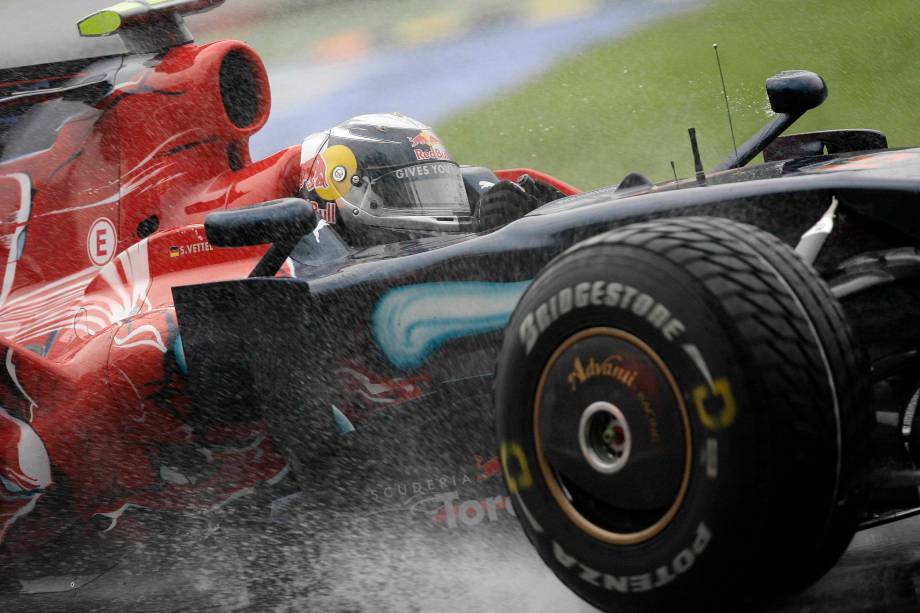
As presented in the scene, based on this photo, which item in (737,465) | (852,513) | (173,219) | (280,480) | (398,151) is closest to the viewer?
(737,465)

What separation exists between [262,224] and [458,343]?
68cm

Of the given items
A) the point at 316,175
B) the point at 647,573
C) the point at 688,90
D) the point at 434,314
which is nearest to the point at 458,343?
the point at 434,314

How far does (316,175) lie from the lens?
4258 millimetres

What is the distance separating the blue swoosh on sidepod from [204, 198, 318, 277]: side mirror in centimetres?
37

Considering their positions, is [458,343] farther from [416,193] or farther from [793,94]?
[793,94]

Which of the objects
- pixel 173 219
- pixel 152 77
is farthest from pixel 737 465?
pixel 152 77

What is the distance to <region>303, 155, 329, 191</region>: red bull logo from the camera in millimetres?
4219

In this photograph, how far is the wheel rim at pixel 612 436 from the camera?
1990 mm

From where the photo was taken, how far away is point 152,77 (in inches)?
192

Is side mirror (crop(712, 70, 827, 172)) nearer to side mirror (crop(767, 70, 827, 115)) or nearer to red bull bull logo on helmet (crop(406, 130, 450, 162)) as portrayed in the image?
side mirror (crop(767, 70, 827, 115))

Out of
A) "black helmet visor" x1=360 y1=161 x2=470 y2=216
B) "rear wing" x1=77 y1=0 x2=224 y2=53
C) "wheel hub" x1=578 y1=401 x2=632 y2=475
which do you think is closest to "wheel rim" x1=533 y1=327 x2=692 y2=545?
"wheel hub" x1=578 y1=401 x2=632 y2=475

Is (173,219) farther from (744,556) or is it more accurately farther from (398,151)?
(744,556)

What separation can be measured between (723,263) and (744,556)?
50cm

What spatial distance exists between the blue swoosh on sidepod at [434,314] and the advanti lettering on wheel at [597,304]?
2.01 ft
